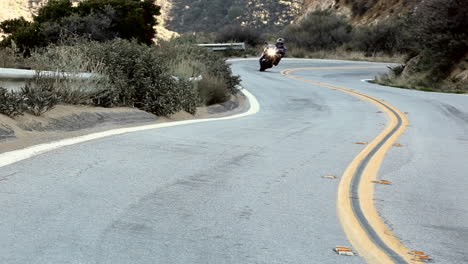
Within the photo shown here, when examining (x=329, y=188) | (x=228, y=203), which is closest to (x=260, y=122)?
(x=329, y=188)

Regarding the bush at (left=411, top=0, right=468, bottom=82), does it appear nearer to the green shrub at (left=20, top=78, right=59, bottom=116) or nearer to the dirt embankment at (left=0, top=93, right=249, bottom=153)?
the dirt embankment at (left=0, top=93, right=249, bottom=153)

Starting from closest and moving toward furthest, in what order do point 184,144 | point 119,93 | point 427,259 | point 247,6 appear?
1. point 427,259
2. point 184,144
3. point 119,93
4. point 247,6

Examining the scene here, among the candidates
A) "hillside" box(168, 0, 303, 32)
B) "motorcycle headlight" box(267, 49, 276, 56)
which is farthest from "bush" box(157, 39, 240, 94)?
"hillside" box(168, 0, 303, 32)

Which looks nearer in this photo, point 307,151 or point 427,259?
point 427,259

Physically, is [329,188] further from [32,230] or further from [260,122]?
[260,122]

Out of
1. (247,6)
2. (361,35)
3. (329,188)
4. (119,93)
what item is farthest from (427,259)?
(247,6)

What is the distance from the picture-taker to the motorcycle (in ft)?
129

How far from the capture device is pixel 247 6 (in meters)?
112

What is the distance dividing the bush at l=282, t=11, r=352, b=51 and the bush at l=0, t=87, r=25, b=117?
51.9 m

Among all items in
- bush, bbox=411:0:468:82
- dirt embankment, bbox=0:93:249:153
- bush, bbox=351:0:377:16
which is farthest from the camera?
bush, bbox=351:0:377:16

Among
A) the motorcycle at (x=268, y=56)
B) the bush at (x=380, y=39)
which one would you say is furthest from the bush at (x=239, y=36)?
the motorcycle at (x=268, y=56)

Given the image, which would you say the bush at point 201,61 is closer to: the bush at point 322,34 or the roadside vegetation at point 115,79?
the roadside vegetation at point 115,79

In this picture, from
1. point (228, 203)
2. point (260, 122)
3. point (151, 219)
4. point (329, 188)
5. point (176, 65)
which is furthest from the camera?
point (176, 65)

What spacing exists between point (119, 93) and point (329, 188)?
7008mm
